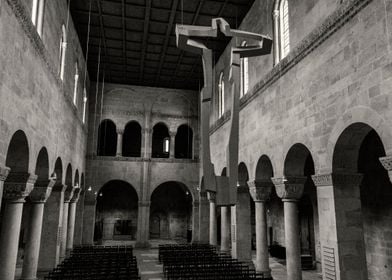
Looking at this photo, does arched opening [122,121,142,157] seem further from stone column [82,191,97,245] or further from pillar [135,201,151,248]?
stone column [82,191,97,245]

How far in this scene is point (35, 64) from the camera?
32.9 ft

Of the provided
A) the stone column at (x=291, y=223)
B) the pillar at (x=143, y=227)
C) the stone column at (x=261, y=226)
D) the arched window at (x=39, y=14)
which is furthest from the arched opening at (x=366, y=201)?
the pillar at (x=143, y=227)

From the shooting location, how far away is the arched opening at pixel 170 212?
28781 mm

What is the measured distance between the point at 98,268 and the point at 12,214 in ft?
11.7

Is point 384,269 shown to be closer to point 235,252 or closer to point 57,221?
point 235,252

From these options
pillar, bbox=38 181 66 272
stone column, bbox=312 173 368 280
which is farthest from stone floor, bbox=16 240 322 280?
stone column, bbox=312 173 368 280

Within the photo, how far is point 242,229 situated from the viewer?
629 inches

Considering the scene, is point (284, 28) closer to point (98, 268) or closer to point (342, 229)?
point (342, 229)

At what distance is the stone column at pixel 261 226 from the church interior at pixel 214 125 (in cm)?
6

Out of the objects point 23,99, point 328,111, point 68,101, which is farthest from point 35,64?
point 328,111

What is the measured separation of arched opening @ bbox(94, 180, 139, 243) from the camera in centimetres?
2742

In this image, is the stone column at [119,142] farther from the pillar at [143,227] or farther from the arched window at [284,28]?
the arched window at [284,28]

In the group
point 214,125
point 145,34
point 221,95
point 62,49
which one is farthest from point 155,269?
point 145,34

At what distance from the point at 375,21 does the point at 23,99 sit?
8568mm
